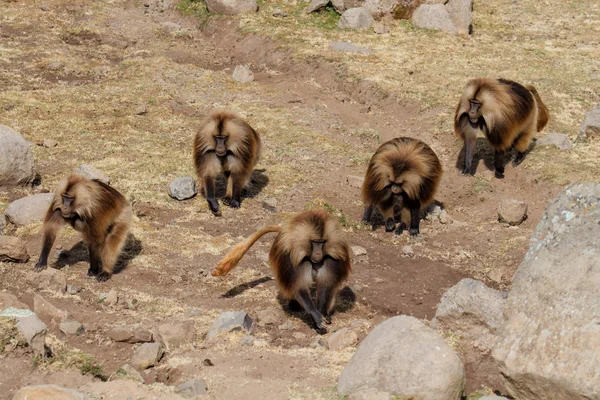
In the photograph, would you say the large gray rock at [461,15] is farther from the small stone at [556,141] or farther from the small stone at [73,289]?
the small stone at [73,289]

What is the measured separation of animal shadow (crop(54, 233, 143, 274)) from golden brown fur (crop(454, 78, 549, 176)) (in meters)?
5.70

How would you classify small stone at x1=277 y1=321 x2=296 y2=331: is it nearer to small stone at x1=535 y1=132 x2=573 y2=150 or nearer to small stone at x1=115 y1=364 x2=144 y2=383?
small stone at x1=115 y1=364 x2=144 y2=383

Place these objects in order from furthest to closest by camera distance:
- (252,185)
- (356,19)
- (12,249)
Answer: (356,19)
(252,185)
(12,249)

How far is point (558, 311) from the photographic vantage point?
6.46 metres

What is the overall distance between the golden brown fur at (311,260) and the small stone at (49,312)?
7.44 ft

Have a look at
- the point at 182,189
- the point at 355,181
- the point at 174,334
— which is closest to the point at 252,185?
the point at 182,189

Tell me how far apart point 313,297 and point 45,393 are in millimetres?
3914

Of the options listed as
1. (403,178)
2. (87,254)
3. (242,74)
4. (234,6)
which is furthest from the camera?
(234,6)

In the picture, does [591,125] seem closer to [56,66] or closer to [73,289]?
[73,289]

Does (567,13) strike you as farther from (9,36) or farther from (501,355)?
(501,355)

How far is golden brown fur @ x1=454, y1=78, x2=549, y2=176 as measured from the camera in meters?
13.3

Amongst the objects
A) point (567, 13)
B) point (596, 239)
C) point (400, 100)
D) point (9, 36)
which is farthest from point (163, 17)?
point (596, 239)

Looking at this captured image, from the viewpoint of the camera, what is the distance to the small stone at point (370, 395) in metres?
6.64

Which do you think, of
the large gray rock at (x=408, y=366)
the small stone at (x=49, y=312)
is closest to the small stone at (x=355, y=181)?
the small stone at (x=49, y=312)
